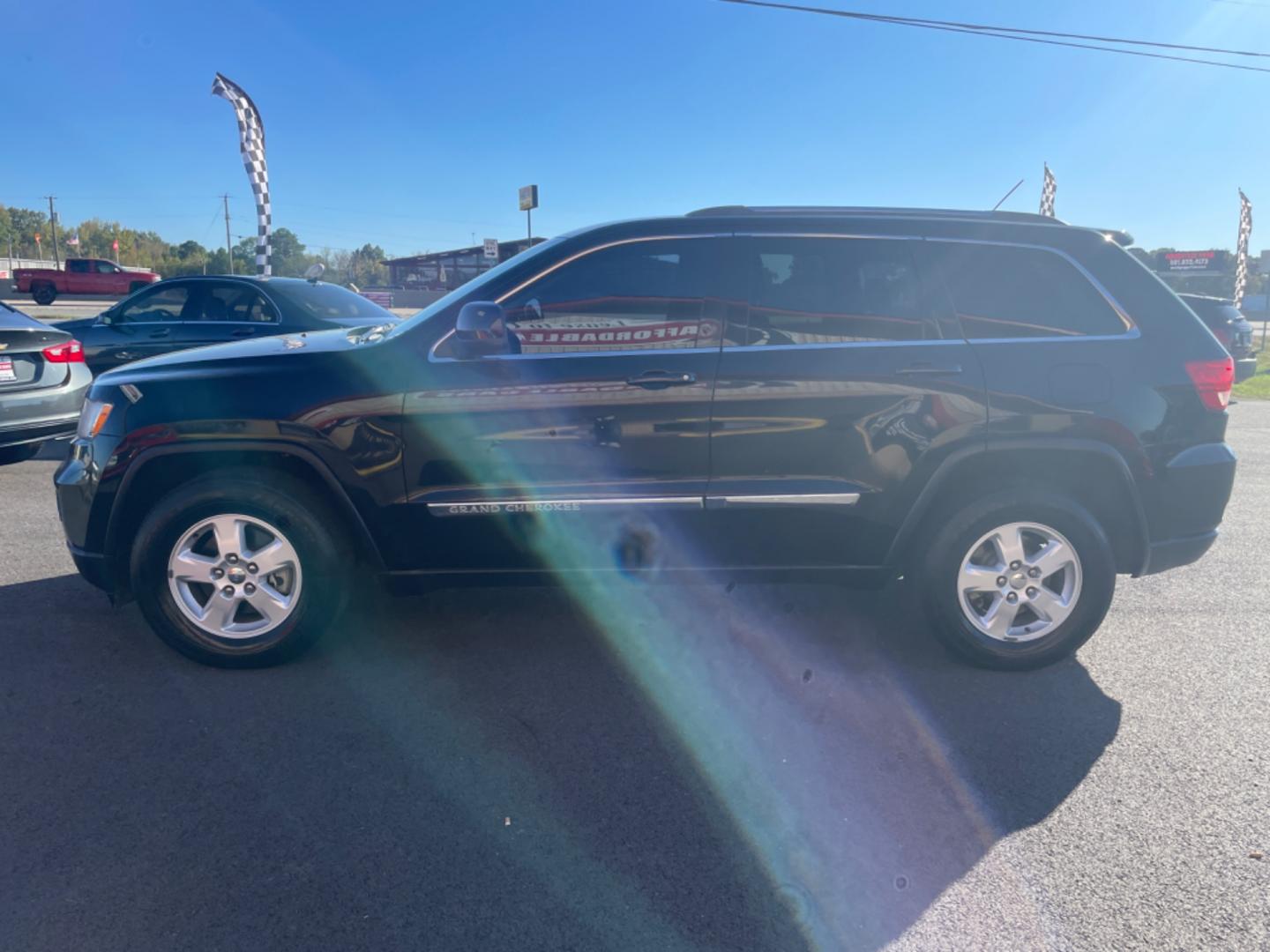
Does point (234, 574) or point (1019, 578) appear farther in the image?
point (1019, 578)

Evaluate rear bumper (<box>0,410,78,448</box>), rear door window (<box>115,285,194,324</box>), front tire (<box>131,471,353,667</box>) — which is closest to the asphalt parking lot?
front tire (<box>131,471,353,667</box>)

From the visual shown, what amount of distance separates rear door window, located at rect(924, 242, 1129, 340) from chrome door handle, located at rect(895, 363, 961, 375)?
7.2 inches

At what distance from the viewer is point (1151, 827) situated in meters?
2.69

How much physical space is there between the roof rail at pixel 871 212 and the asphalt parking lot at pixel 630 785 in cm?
192

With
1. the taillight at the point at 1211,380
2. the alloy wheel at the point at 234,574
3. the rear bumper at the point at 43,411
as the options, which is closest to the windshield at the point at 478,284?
the alloy wheel at the point at 234,574

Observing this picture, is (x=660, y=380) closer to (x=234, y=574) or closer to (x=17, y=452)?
(x=234, y=574)

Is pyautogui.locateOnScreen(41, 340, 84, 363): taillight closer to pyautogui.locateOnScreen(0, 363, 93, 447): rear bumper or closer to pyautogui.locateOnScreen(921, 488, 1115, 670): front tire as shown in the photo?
pyautogui.locateOnScreen(0, 363, 93, 447): rear bumper

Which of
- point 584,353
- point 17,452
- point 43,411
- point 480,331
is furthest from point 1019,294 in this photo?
point 17,452

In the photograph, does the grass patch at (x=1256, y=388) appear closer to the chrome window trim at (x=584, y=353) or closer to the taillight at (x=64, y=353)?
the chrome window trim at (x=584, y=353)

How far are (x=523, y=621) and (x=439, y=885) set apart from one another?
6.19ft

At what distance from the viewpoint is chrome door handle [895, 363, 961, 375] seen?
11.7 ft

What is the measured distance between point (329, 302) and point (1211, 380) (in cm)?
765

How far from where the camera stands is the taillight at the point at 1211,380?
145 inches

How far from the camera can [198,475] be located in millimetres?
3602
